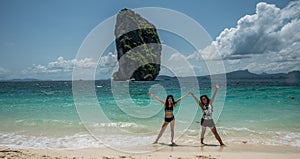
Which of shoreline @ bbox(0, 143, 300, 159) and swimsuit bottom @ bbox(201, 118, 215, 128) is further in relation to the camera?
swimsuit bottom @ bbox(201, 118, 215, 128)

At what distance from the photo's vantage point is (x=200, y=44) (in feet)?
25.5

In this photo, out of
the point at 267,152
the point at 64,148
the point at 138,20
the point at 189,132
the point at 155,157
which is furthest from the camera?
the point at 138,20

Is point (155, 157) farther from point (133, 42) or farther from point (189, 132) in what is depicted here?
point (133, 42)

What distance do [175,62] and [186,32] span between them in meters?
2.00

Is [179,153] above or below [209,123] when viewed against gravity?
below

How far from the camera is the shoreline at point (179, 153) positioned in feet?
22.0

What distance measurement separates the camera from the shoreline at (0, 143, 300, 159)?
22.0 ft

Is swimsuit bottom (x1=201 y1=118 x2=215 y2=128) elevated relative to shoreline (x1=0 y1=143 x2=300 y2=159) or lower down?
elevated

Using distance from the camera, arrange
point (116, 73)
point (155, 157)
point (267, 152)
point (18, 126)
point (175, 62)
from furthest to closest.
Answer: point (116, 73)
point (18, 126)
point (175, 62)
point (267, 152)
point (155, 157)

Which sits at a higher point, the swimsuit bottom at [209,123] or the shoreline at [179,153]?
the swimsuit bottom at [209,123]

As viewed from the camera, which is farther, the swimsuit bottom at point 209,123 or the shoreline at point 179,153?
the swimsuit bottom at point 209,123

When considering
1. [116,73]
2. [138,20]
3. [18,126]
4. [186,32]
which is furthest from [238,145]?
[116,73]

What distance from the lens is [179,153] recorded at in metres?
7.19

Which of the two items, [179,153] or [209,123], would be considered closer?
[179,153]
